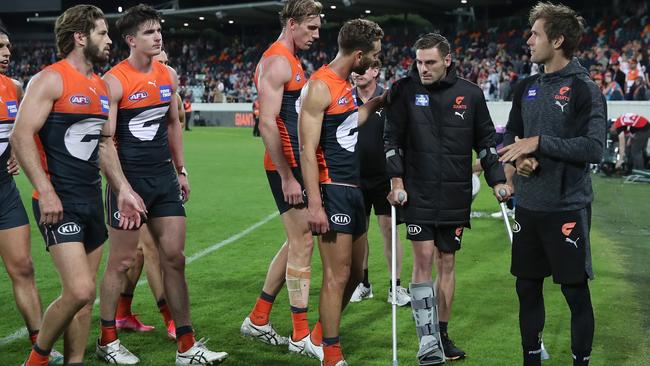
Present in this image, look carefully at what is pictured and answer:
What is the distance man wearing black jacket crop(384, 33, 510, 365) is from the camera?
5465 mm

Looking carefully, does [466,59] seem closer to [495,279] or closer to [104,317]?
[495,279]

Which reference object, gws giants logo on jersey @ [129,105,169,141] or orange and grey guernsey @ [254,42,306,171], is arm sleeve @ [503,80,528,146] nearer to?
orange and grey guernsey @ [254,42,306,171]

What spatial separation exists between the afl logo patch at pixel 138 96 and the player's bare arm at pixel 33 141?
0.89m

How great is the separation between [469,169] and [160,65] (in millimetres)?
2413

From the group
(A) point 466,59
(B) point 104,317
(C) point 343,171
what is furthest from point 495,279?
(A) point 466,59

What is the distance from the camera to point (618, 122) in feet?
54.7

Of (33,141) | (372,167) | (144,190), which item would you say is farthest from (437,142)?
(33,141)

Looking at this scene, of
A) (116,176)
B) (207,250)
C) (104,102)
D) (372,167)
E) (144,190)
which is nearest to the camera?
(104,102)

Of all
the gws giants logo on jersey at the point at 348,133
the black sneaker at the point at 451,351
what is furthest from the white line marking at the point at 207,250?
the black sneaker at the point at 451,351

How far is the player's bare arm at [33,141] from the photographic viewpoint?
440 cm

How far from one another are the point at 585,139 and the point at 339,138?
5.25ft

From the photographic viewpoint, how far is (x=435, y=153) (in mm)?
5512

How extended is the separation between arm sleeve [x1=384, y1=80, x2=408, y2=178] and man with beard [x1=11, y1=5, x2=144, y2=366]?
6.12ft

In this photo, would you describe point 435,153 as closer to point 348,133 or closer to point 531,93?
point 348,133
